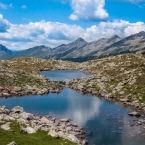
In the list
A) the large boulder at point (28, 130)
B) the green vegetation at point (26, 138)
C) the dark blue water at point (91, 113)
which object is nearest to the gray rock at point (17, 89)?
the dark blue water at point (91, 113)

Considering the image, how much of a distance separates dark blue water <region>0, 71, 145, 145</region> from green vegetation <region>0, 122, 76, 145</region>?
12601mm

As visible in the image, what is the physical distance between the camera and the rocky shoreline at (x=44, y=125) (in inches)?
1932

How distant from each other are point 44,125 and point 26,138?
17374mm

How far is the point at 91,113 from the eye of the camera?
8225 centimetres

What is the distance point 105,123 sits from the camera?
71000mm

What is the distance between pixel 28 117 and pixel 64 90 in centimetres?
6276

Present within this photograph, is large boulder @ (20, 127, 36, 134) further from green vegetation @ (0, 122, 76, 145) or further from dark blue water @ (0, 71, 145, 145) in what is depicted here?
dark blue water @ (0, 71, 145, 145)

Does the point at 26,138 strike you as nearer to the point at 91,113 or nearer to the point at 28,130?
the point at 28,130

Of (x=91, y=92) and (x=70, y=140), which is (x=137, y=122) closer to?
(x=70, y=140)

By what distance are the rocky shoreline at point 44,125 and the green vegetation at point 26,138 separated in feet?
3.61

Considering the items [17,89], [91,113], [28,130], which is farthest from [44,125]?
[17,89]

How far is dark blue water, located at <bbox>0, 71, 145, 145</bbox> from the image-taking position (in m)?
59.6

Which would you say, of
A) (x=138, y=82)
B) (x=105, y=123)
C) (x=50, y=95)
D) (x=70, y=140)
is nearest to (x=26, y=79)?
(x=50, y=95)

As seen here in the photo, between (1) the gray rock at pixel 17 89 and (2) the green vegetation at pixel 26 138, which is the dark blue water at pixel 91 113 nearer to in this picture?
(1) the gray rock at pixel 17 89
